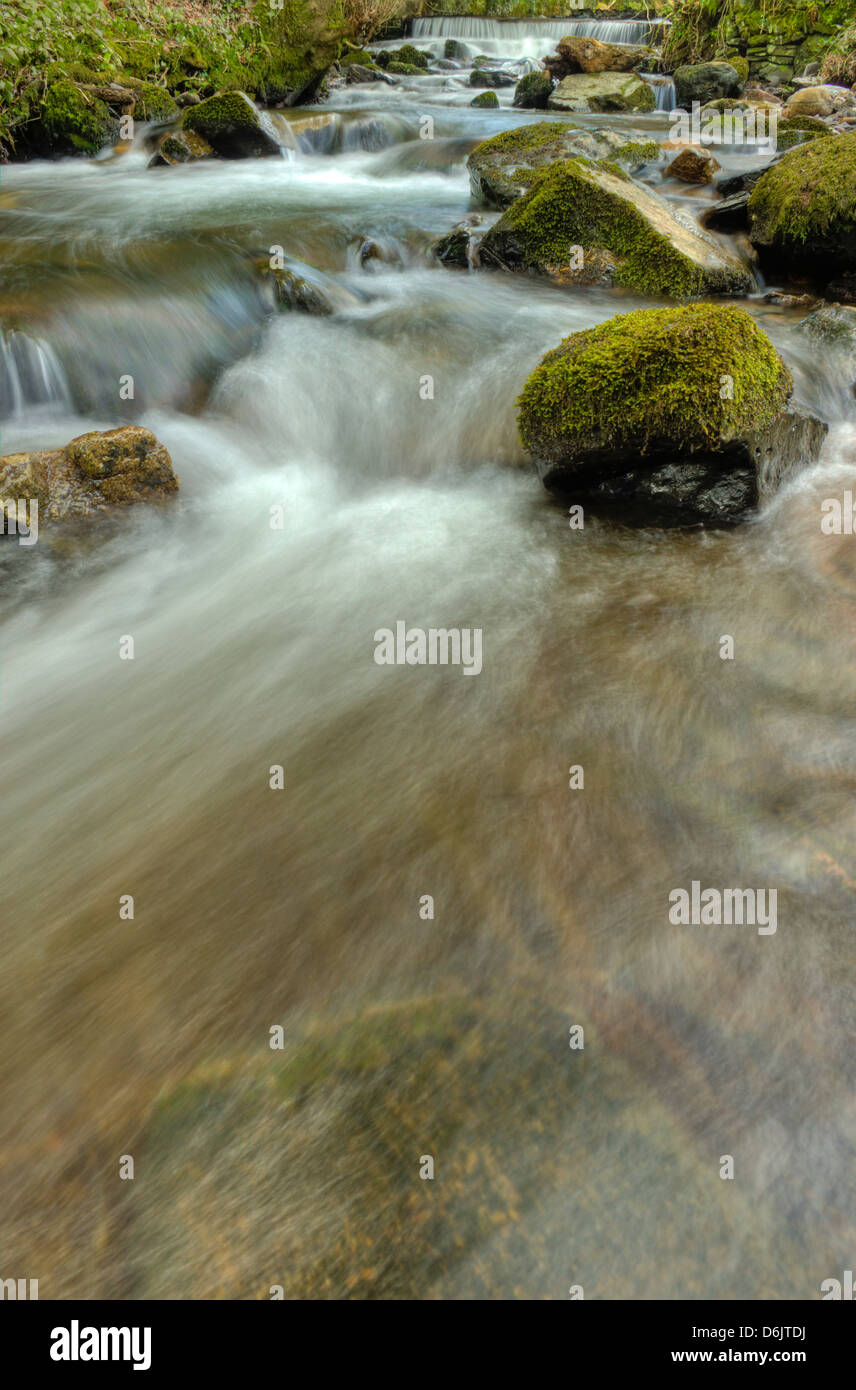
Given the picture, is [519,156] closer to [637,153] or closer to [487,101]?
[637,153]

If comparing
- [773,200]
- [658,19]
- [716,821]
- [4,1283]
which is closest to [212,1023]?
[4,1283]

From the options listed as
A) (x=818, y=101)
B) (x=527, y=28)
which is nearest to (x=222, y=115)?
(x=818, y=101)

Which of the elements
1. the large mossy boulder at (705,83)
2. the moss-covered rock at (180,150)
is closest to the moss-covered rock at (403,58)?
the large mossy boulder at (705,83)

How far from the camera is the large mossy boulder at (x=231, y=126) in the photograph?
441 inches

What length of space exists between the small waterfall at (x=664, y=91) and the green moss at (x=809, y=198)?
11188mm

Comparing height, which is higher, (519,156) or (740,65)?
(740,65)

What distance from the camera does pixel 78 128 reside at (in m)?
11.5

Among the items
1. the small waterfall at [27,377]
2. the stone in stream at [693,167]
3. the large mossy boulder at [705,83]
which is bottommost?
the small waterfall at [27,377]

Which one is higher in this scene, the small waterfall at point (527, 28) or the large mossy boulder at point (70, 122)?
the small waterfall at point (527, 28)

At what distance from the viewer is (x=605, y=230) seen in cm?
688

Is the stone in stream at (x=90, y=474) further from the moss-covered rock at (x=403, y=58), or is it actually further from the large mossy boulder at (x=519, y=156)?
the moss-covered rock at (x=403, y=58)

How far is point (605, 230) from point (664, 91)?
13489 mm

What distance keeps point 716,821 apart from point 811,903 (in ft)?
1.44
